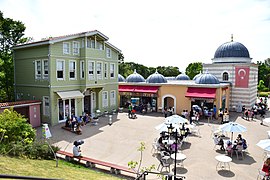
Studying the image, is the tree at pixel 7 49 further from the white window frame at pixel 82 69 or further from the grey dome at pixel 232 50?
the grey dome at pixel 232 50

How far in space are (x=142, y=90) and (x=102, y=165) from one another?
18.7m

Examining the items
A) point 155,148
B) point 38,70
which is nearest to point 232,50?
point 155,148

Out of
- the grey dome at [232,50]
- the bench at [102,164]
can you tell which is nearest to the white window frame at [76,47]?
the bench at [102,164]

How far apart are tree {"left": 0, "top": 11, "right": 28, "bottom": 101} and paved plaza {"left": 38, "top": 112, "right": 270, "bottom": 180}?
36.4ft

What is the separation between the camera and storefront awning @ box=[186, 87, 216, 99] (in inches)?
979

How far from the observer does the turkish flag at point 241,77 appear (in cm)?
2982

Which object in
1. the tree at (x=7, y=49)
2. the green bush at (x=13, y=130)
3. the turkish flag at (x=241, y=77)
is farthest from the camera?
the turkish flag at (x=241, y=77)

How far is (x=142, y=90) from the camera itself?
29906mm

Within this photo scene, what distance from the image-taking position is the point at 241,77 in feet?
99.2

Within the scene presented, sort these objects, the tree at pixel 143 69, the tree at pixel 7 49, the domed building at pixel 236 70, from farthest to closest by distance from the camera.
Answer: the tree at pixel 143 69
the domed building at pixel 236 70
the tree at pixel 7 49

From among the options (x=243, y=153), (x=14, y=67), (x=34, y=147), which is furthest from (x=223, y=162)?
(x=14, y=67)

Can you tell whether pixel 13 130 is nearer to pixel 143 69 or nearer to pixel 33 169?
pixel 33 169

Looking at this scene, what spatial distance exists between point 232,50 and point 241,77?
457 cm

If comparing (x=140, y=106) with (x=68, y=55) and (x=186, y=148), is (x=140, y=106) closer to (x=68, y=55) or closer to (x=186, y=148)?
(x=68, y=55)
